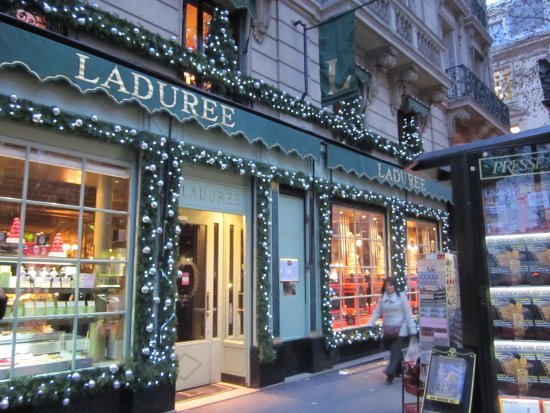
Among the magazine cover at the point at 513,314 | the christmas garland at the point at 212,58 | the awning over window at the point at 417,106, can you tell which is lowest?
the magazine cover at the point at 513,314

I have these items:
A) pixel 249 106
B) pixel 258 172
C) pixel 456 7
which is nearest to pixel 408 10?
pixel 456 7

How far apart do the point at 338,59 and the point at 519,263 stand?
6083mm

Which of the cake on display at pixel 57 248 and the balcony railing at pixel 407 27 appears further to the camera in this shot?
the balcony railing at pixel 407 27

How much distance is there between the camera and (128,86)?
602 cm

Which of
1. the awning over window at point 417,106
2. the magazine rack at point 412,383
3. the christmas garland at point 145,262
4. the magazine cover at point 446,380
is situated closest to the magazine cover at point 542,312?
the magazine cover at point 446,380

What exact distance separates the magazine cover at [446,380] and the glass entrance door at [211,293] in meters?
3.94

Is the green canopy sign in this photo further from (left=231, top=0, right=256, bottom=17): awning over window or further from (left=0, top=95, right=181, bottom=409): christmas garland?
(left=0, top=95, right=181, bottom=409): christmas garland

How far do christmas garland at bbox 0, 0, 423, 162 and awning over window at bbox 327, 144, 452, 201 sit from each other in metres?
0.66

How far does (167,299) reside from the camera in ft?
21.1

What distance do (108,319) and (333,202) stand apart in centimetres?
530

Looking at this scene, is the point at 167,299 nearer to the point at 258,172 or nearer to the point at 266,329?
the point at 266,329

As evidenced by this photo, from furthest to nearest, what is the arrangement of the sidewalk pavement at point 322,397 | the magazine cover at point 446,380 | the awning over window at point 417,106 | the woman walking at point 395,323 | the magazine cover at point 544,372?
the awning over window at point 417,106
the woman walking at point 395,323
the sidewalk pavement at point 322,397
the magazine cover at point 446,380
the magazine cover at point 544,372

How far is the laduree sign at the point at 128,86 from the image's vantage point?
5.13 metres

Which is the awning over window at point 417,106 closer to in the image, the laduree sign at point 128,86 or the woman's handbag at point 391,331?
the laduree sign at point 128,86
